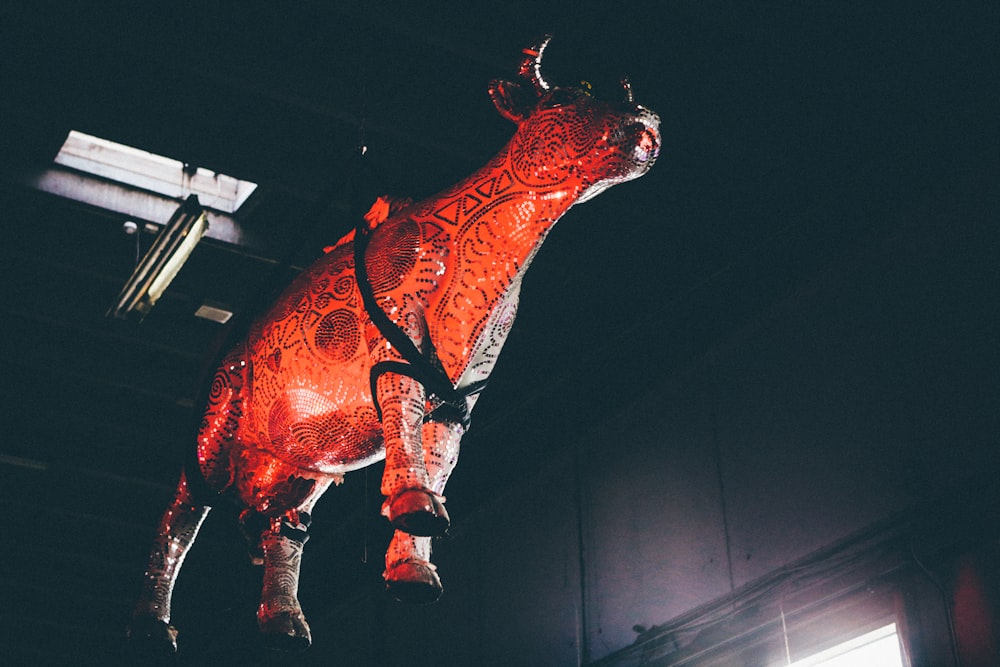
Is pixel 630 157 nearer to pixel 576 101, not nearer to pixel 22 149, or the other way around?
pixel 576 101

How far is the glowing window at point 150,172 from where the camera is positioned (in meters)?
5.26

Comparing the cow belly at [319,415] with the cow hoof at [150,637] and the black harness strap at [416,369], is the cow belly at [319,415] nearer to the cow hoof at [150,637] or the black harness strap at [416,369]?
the black harness strap at [416,369]

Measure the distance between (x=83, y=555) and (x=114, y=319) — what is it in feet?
10.5

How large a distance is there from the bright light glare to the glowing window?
2.75 m

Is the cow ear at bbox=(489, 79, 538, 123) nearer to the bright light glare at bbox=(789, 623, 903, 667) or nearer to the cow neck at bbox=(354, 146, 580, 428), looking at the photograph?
the cow neck at bbox=(354, 146, 580, 428)

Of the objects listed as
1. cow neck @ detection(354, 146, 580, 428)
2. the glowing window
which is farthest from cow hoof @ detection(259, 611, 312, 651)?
the glowing window

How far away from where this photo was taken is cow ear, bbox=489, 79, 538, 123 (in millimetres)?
3195

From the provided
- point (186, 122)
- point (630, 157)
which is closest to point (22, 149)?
point (186, 122)

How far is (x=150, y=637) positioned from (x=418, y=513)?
99 cm

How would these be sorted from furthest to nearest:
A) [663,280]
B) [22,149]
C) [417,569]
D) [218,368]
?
[663,280]
[22,149]
[218,368]
[417,569]

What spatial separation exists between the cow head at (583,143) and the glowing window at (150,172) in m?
2.35

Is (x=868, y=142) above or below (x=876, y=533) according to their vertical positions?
above

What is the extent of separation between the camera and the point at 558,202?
3.05m

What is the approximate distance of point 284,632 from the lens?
3.04 meters
